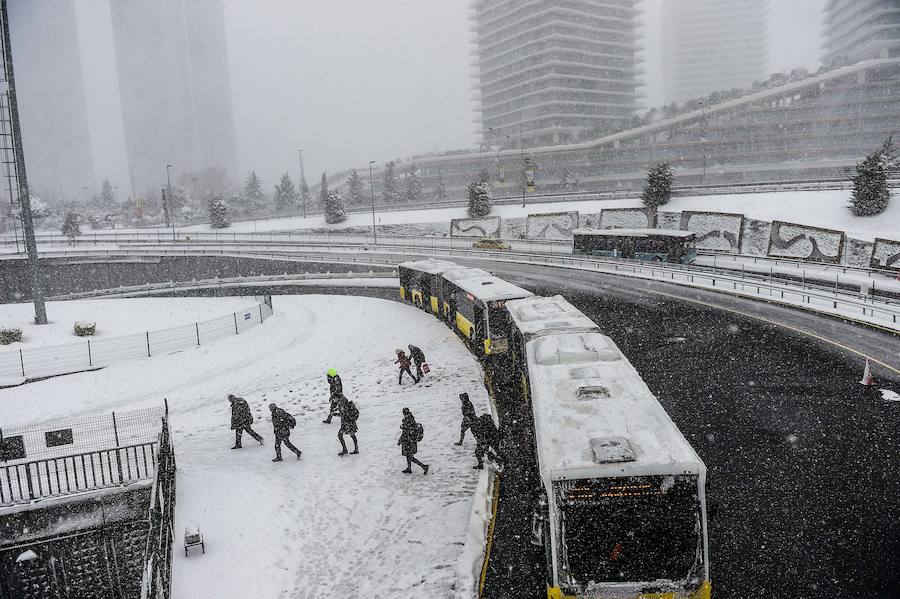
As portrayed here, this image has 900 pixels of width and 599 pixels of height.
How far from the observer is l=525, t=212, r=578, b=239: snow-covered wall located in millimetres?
63438

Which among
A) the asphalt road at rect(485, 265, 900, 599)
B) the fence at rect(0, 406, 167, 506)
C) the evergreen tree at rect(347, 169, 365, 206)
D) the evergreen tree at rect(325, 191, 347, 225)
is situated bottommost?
the asphalt road at rect(485, 265, 900, 599)

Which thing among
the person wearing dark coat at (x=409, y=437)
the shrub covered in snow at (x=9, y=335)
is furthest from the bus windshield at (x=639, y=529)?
the shrub covered in snow at (x=9, y=335)

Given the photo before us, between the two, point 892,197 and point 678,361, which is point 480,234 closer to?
point 892,197

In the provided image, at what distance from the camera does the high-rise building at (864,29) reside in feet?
394

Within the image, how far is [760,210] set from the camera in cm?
5122

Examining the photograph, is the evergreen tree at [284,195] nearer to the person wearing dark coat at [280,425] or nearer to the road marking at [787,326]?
the road marking at [787,326]

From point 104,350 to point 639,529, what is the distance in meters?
25.5

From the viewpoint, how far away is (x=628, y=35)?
165000 mm

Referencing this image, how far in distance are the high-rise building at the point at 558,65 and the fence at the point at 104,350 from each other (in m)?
125

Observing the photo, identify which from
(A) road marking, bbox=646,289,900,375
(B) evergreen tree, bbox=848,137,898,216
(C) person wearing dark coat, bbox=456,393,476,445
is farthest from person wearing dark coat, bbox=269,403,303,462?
(B) evergreen tree, bbox=848,137,898,216

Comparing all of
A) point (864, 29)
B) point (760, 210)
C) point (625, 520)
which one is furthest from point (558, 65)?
point (625, 520)

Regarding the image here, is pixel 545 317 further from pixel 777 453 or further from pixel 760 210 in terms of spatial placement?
pixel 760 210

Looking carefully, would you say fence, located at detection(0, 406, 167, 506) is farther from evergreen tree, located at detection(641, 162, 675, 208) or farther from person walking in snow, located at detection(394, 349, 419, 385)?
evergreen tree, located at detection(641, 162, 675, 208)

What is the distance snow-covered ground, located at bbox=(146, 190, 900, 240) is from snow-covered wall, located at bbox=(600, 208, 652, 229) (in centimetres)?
108
